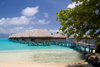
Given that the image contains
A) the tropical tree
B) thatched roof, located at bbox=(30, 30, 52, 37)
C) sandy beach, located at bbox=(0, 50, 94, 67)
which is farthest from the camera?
thatched roof, located at bbox=(30, 30, 52, 37)

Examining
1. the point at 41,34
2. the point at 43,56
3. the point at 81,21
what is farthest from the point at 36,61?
the point at 41,34

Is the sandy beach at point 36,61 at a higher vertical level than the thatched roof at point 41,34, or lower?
lower

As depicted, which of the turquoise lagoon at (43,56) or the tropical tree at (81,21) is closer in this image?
the tropical tree at (81,21)

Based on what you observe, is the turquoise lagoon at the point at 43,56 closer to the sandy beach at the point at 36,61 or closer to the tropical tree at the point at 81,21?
the sandy beach at the point at 36,61

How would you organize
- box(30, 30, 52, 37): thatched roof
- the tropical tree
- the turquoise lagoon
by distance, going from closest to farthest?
the tropical tree
the turquoise lagoon
box(30, 30, 52, 37): thatched roof

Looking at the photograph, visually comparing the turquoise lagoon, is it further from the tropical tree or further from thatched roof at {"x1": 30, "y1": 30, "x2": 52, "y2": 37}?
thatched roof at {"x1": 30, "y1": 30, "x2": 52, "y2": 37}

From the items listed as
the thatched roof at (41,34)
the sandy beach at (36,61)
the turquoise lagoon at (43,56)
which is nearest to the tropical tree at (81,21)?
the sandy beach at (36,61)

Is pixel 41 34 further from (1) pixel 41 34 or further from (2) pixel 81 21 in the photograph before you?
(2) pixel 81 21

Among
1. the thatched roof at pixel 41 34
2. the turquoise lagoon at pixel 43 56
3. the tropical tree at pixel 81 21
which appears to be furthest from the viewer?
the thatched roof at pixel 41 34

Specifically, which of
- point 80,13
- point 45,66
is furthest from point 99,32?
point 45,66

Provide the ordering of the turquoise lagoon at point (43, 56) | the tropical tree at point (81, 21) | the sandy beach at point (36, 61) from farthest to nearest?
the turquoise lagoon at point (43, 56) < the sandy beach at point (36, 61) < the tropical tree at point (81, 21)

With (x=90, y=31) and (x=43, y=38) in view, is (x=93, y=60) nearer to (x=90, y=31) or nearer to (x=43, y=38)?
(x=90, y=31)

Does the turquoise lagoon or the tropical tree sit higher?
the tropical tree

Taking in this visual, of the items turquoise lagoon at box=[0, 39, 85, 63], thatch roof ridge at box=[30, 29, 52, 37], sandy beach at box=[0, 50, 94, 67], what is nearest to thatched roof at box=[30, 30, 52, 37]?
thatch roof ridge at box=[30, 29, 52, 37]
